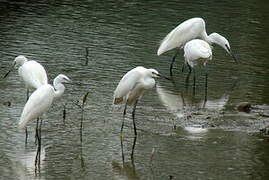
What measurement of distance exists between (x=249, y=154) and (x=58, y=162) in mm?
2583

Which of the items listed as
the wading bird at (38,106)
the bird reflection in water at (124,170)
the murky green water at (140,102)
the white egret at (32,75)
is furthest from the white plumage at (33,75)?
the bird reflection in water at (124,170)

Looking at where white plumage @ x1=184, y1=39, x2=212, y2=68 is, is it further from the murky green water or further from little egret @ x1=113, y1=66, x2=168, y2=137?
little egret @ x1=113, y1=66, x2=168, y2=137

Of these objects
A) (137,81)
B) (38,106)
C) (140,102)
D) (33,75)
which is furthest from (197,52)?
(38,106)

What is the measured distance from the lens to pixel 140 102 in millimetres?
13156

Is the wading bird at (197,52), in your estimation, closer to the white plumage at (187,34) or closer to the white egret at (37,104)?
the white plumage at (187,34)

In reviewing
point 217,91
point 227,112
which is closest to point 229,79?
point 217,91

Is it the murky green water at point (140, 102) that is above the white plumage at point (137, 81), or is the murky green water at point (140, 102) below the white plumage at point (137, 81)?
below

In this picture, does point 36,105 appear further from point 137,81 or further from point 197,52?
point 197,52

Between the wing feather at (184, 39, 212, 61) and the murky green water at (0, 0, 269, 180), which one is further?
the wing feather at (184, 39, 212, 61)

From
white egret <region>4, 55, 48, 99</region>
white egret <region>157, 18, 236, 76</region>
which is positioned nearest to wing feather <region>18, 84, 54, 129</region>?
white egret <region>4, 55, 48, 99</region>

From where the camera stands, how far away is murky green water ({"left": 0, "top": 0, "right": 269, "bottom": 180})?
10.1 meters

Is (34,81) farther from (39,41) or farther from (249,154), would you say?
(39,41)

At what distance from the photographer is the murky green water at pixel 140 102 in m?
10.1

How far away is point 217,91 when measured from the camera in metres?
14.3
